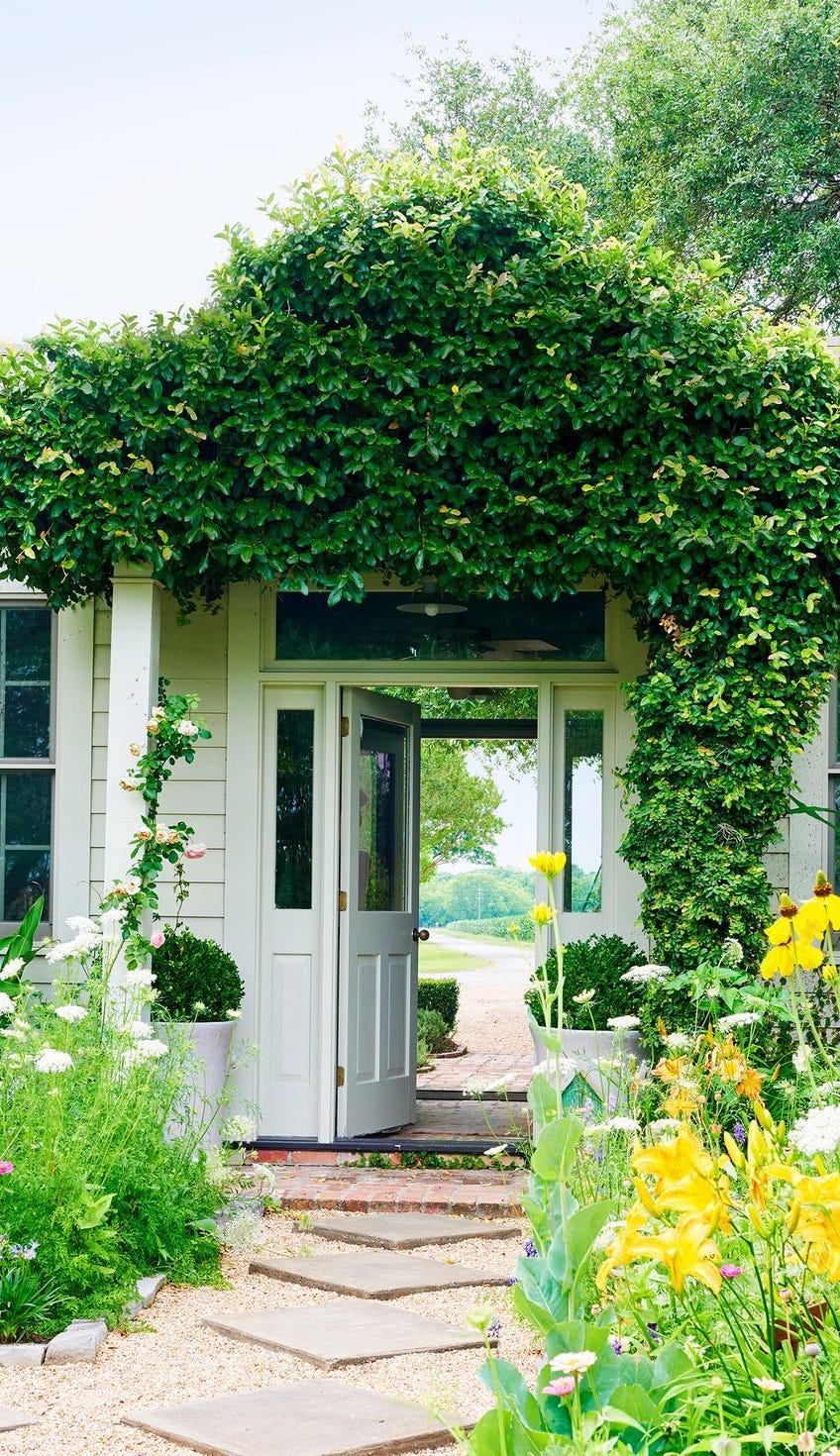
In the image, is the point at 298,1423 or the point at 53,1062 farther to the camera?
the point at 53,1062

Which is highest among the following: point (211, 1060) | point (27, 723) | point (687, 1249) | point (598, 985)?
point (27, 723)

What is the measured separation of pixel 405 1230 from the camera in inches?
205

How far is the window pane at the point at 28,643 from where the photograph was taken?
7.16 m

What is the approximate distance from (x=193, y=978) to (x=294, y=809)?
1.08 m

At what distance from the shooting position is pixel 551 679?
6.83 meters

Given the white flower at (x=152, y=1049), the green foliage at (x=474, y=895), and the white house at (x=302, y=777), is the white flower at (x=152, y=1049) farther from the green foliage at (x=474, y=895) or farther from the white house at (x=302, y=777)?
the green foliage at (x=474, y=895)

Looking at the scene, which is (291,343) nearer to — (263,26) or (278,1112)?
(278,1112)

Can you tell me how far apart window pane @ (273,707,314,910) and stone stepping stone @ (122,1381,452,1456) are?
365cm

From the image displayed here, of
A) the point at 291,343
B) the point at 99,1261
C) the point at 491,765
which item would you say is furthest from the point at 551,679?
the point at 491,765

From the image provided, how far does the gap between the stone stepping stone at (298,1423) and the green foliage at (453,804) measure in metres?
15.0

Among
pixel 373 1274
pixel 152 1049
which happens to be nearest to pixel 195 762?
pixel 152 1049

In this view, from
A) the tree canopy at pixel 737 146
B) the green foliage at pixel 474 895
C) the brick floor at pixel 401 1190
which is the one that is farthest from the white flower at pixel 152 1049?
the green foliage at pixel 474 895

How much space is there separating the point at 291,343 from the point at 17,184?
656 inches

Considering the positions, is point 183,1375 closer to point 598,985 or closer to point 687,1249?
point 687,1249
